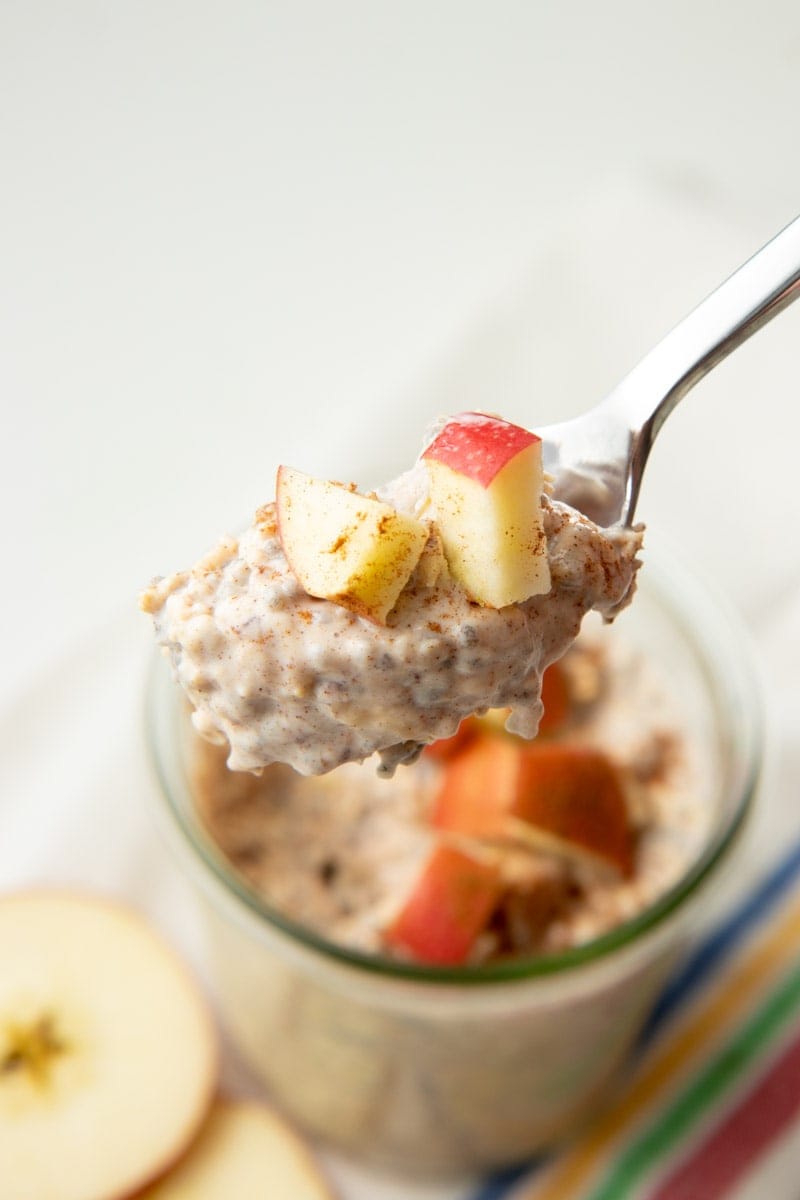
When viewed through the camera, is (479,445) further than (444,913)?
No

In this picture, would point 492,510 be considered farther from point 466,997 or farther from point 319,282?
point 319,282

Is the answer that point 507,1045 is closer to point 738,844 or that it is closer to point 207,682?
point 738,844

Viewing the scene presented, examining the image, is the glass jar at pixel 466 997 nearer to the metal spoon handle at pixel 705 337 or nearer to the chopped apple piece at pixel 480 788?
the chopped apple piece at pixel 480 788

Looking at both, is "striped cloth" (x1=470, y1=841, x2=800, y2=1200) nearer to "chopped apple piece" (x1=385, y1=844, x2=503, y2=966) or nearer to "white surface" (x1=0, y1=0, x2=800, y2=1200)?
"white surface" (x1=0, y1=0, x2=800, y2=1200)

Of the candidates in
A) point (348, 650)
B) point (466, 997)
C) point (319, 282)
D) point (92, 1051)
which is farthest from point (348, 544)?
point (319, 282)

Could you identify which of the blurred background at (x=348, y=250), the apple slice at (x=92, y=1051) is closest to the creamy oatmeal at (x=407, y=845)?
the apple slice at (x=92, y=1051)

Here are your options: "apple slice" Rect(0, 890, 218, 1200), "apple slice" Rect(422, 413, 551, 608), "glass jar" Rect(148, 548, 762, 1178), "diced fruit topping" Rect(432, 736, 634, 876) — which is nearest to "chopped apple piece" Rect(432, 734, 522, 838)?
"diced fruit topping" Rect(432, 736, 634, 876)

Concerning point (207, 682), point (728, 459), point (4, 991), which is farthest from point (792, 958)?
point (207, 682)
